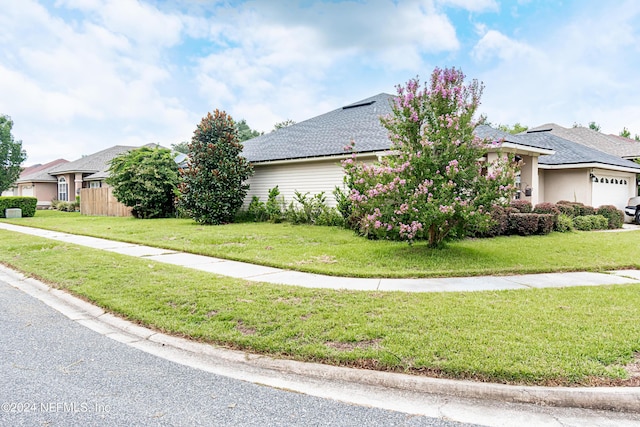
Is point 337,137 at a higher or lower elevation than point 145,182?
higher

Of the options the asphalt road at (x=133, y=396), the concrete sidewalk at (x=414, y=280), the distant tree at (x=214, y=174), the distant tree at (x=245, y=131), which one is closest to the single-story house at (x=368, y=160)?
the distant tree at (x=214, y=174)

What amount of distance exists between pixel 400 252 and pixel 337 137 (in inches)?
350

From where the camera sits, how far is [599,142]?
→ 93.0ft

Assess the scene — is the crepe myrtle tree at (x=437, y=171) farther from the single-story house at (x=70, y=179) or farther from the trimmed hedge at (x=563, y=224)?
the single-story house at (x=70, y=179)

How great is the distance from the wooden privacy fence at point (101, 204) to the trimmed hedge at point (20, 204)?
328 cm

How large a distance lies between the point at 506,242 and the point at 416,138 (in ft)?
14.0

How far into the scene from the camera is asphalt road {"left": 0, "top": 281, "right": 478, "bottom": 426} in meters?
2.83

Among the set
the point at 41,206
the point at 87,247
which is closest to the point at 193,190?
the point at 87,247

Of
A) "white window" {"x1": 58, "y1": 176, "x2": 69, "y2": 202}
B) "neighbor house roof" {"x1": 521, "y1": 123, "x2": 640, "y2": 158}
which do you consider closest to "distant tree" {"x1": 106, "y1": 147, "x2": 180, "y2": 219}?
"white window" {"x1": 58, "y1": 176, "x2": 69, "y2": 202}

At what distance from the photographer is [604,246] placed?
10.5 meters

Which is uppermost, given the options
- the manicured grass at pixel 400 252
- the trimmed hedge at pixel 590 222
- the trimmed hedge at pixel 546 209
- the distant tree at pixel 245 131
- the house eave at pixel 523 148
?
the distant tree at pixel 245 131

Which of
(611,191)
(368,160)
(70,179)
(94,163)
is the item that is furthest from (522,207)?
(70,179)

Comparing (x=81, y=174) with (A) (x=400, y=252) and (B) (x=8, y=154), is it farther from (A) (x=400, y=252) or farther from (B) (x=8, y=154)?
(A) (x=400, y=252)

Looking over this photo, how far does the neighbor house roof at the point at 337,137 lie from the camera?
50.0ft
